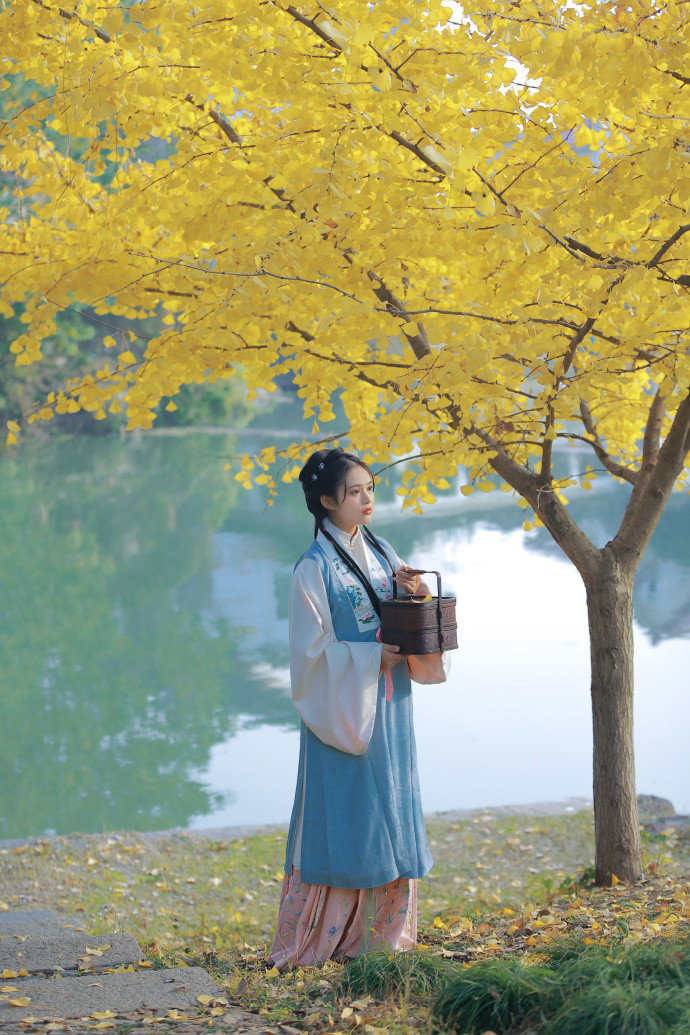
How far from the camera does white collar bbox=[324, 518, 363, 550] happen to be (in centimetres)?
295

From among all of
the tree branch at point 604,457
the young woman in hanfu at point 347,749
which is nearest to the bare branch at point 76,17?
the young woman in hanfu at point 347,749

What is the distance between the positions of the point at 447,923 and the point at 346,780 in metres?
1.12

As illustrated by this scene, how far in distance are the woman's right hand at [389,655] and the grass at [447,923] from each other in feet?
2.52

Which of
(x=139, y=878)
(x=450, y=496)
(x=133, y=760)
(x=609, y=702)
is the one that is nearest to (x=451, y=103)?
(x=609, y=702)

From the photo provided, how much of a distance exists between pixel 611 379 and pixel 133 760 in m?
4.62

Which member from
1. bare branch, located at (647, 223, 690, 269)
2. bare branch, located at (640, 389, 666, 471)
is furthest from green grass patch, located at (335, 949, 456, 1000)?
bare branch, located at (640, 389, 666, 471)

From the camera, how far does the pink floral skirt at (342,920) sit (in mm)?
2881

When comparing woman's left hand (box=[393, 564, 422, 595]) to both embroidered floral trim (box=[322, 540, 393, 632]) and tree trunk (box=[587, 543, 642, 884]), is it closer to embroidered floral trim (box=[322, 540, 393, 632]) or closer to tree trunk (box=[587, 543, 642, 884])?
embroidered floral trim (box=[322, 540, 393, 632])

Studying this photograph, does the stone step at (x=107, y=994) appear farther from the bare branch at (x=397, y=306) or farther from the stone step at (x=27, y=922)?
the bare branch at (x=397, y=306)

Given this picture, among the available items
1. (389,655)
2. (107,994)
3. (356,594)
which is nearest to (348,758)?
(389,655)

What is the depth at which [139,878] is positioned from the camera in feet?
15.3

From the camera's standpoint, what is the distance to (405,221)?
3.12 m

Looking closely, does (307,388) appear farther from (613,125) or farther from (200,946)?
(200,946)

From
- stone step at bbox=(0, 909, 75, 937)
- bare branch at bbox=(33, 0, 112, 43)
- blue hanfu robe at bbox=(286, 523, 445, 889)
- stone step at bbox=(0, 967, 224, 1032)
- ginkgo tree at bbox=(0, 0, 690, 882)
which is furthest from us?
stone step at bbox=(0, 909, 75, 937)
